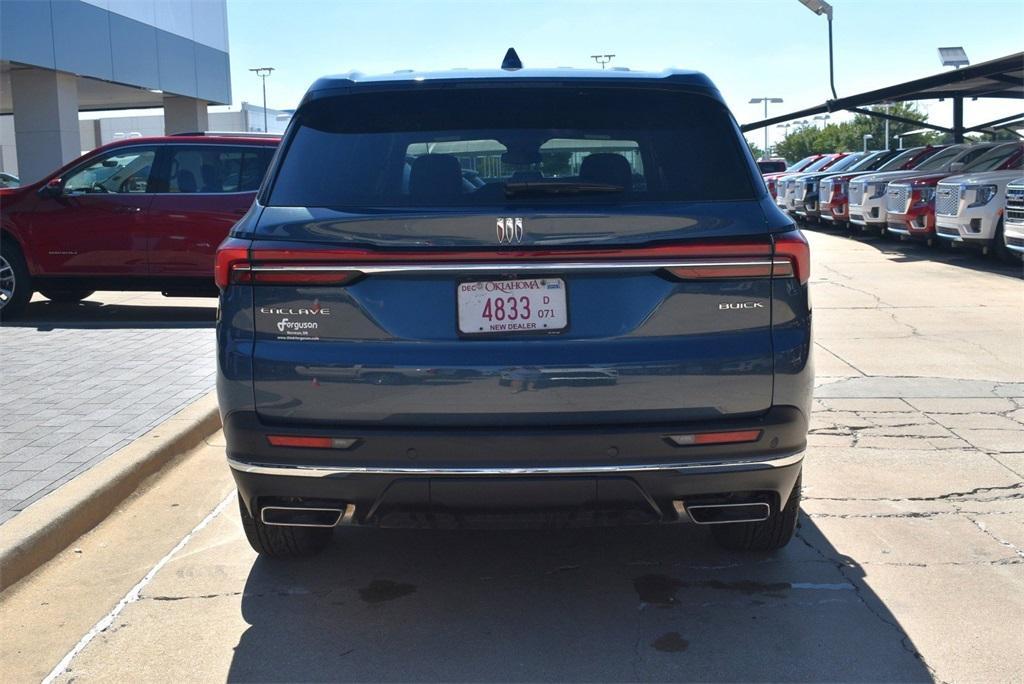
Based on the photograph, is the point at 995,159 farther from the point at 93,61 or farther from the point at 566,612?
the point at 93,61

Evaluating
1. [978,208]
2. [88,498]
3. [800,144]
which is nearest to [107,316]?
[88,498]

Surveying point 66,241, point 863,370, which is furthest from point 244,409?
point 66,241

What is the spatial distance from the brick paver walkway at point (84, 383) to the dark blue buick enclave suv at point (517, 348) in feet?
6.94

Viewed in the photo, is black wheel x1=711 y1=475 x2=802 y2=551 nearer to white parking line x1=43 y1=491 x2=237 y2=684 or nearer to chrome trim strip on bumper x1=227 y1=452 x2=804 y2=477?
chrome trim strip on bumper x1=227 y1=452 x2=804 y2=477

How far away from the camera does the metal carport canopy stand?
1997 centimetres

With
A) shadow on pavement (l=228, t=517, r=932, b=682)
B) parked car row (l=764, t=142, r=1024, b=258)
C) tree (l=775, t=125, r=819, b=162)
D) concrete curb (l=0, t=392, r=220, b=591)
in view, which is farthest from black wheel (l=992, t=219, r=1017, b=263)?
tree (l=775, t=125, r=819, b=162)

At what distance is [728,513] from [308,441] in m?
1.42

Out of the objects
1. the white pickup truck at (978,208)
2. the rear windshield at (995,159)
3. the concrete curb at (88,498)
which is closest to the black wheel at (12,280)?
the concrete curb at (88,498)

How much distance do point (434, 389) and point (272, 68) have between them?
83109mm

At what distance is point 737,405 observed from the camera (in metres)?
3.64

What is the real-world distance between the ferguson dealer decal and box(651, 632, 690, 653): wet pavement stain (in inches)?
60.0

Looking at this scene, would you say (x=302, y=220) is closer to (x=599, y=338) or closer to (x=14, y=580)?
(x=599, y=338)

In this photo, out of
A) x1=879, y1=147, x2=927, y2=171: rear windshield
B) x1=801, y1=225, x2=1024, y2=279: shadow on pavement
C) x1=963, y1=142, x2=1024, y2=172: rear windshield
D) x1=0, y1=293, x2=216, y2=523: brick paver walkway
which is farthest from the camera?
x1=879, y1=147, x2=927, y2=171: rear windshield

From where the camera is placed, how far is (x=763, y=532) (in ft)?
14.8
